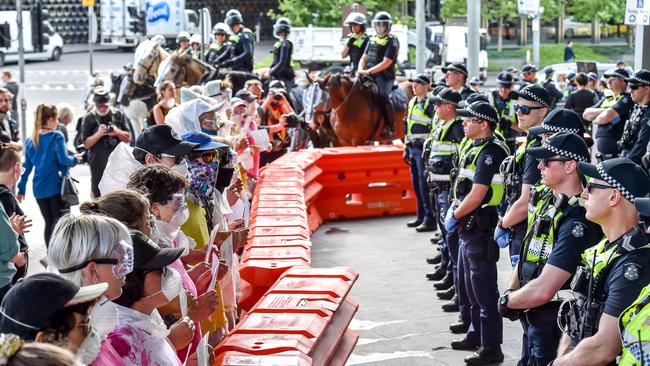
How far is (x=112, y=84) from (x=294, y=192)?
14.6 meters

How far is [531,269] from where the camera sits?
278 inches

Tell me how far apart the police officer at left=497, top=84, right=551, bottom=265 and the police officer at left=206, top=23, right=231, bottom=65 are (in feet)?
41.4

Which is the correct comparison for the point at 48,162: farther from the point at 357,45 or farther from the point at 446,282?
the point at 357,45

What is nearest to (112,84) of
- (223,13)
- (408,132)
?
(408,132)

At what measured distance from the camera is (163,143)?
7.52m

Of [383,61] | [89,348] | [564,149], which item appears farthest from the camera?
[383,61]

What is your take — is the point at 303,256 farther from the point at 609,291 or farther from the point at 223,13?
the point at 223,13

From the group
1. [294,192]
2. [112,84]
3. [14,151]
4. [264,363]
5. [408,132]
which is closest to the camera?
[264,363]

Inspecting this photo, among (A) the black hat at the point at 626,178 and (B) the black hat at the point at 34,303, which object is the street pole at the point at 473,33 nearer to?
(A) the black hat at the point at 626,178

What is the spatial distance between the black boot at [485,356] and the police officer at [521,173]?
2.71 ft

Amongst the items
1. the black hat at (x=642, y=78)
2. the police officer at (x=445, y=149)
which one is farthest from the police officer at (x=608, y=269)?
the black hat at (x=642, y=78)

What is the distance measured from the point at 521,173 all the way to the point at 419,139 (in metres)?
6.48

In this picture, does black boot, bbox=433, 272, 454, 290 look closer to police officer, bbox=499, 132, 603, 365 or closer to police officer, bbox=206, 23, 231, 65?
police officer, bbox=499, 132, 603, 365

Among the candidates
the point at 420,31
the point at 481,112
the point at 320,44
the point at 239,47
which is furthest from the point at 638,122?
the point at 320,44
